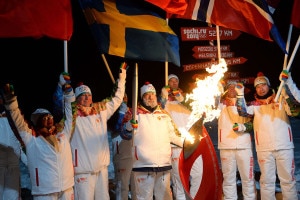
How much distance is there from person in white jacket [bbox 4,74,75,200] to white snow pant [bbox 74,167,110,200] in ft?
1.25

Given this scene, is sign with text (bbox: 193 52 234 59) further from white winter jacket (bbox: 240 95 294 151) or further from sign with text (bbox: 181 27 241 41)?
white winter jacket (bbox: 240 95 294 151)

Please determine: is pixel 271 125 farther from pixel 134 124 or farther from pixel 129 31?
pixel 129 31

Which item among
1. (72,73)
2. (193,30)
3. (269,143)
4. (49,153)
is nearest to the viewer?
(49,153)

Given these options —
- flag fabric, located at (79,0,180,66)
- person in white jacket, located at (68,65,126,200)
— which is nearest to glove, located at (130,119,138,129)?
person in white jacket, located at (68,65,126,200)

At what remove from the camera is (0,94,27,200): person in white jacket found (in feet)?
22.6

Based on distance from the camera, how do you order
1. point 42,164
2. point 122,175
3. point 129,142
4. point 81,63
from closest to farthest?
1. point 42,164
2. point 122,175
3. point 129,142
4. point 81,63

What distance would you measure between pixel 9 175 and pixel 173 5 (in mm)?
3898

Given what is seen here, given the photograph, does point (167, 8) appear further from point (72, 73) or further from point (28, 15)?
point (72, 73)

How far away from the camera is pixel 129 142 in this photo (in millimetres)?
8289

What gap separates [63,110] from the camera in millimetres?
6641

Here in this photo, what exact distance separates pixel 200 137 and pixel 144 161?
1102 millimetres

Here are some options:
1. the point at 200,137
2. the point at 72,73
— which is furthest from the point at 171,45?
the point at 72,73

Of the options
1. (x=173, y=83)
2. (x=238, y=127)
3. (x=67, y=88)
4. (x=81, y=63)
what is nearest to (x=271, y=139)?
(x=238, y=127)

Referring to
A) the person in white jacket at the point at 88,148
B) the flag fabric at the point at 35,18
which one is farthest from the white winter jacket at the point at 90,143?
the flag fabric at the point at 35,18
